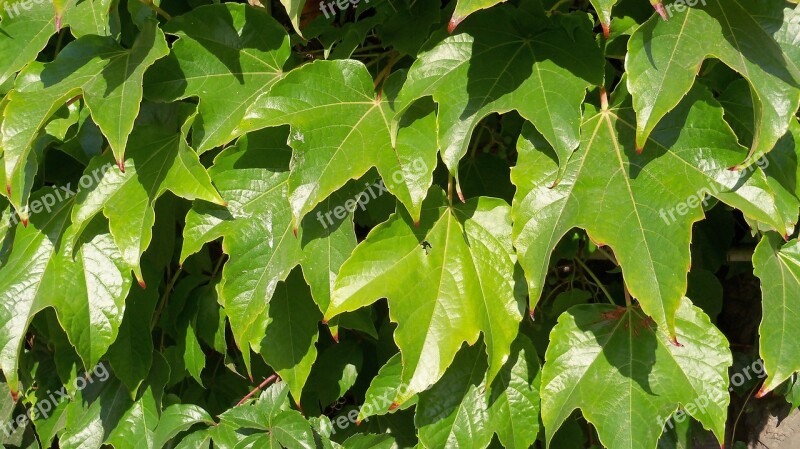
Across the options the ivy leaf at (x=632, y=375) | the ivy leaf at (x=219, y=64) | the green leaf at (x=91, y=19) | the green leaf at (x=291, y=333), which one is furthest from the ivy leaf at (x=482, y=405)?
the green leaf at (x=91, y=19)

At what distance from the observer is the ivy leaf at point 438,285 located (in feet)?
3.94

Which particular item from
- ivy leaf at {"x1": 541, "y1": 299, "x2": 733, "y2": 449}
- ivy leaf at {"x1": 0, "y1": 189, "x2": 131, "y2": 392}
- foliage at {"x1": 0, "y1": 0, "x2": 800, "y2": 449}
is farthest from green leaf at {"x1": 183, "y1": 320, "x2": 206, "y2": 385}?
ivy leaf at {"x1": 541, "y1": 299, "x2": 733, "y2": 449}

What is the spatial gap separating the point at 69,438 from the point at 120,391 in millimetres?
161

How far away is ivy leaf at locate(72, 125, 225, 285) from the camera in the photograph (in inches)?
50.5

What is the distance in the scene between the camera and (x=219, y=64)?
4.54ft

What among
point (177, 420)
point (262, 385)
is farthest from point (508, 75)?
point (177, 420)

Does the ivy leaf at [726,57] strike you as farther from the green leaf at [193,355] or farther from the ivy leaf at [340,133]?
the green leaf at [193,355]

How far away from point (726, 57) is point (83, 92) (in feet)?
3.45

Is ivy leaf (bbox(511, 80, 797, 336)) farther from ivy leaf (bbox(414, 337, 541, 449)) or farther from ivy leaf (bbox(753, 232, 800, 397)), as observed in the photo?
ivy leaf (bbox(414, 337, 541, 449))

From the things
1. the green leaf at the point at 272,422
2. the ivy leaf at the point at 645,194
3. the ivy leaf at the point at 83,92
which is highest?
the ivy leaf at the point at 83,92

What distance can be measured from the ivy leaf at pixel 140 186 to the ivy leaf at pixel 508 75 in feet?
1.35

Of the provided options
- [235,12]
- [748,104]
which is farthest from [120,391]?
[748,104]

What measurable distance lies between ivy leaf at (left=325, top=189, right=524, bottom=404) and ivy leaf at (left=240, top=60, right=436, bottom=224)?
106 millimetres

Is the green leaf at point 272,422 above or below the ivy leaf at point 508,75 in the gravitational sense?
below
